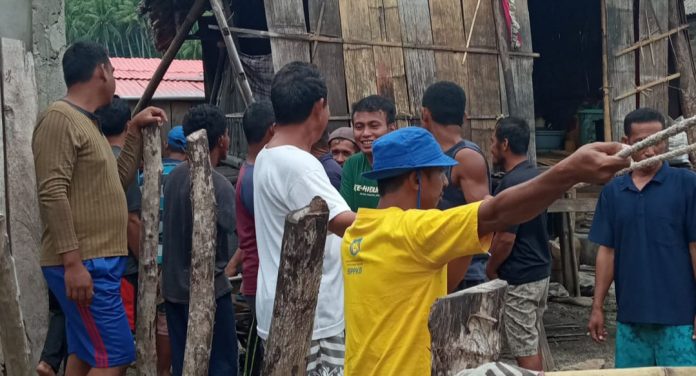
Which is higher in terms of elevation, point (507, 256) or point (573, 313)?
point (507, 256)

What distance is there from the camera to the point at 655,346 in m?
4.38

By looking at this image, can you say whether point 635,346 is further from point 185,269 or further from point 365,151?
point 185,269

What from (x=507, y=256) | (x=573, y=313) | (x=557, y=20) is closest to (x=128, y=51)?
(x=557, y=20)

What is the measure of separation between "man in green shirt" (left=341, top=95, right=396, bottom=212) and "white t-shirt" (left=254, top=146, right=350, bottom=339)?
0.75 meters

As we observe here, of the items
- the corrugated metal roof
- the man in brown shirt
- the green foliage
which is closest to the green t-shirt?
the man in brown shirt

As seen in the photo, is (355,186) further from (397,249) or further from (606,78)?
(606,78)

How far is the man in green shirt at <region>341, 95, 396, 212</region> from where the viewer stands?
15.1 feet

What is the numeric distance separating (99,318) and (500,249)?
2.31m

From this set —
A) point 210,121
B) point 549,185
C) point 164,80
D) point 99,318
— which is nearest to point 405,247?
point 549,185

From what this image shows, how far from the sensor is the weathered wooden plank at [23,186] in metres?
5.13

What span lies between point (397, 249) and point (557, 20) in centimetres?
980

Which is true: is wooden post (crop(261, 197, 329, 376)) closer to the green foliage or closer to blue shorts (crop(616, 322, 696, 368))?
blue shorts (crop(616, 322, 696, 368))

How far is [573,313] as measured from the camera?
367 inches

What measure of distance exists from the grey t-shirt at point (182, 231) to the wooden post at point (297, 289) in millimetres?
1517
